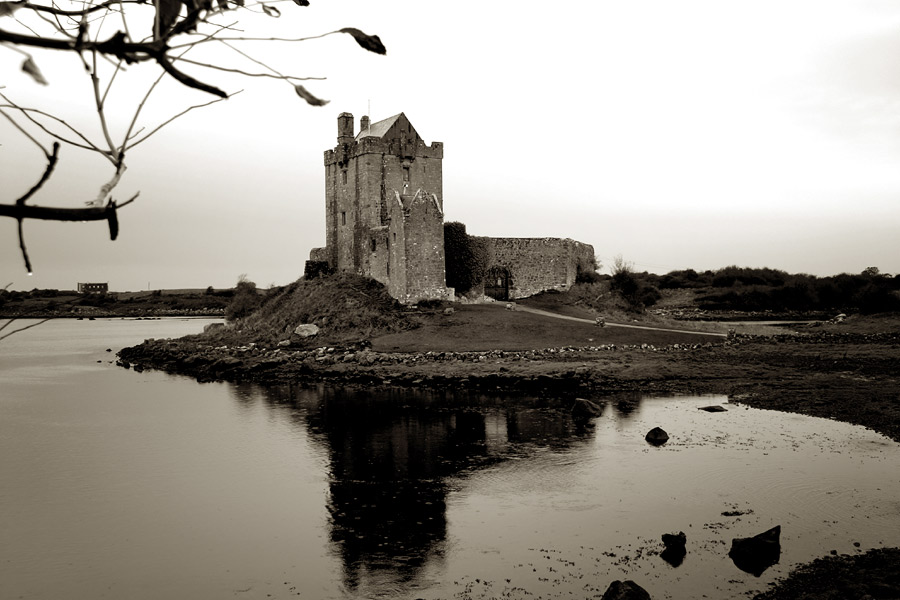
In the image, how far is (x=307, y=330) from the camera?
36656 millimetres

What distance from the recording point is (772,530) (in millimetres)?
10516

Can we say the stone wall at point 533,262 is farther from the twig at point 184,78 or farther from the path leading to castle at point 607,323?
the twig at point 184,78

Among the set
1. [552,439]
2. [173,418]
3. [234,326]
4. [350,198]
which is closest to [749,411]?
[552,439]

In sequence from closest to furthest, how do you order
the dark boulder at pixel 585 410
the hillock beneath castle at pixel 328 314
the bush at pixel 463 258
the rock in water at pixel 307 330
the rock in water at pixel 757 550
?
the rock in water at pixel 757 550 → the dark boulder at pixel 585 410 → the hillock beneath castle at pixel 328 314 → the rock in water at pixel 307 330 → the bush at pixel 463 258

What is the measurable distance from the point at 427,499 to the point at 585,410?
8617mm

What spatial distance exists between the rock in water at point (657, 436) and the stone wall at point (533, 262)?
2263cm

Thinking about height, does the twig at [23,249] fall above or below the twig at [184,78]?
below

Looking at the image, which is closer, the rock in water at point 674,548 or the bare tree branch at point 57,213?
the bare tree branch at point 57,213

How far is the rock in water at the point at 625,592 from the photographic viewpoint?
8727mm

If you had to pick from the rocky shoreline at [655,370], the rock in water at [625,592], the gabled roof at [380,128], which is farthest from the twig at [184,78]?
the gabled roof at [380,128]

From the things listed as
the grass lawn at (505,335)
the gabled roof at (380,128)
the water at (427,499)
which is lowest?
the water at (427,499)

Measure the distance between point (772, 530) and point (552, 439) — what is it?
8.37m

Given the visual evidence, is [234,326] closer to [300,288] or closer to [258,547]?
[300,288]

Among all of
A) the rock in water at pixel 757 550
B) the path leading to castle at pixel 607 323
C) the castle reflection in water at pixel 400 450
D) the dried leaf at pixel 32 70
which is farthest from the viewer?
the path leading to castle at pixel 607 323
